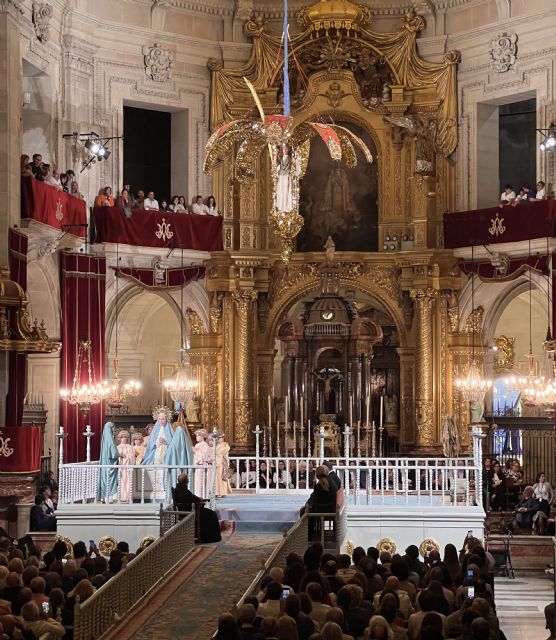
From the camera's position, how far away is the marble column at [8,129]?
24.1 m

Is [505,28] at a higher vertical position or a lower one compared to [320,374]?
higher

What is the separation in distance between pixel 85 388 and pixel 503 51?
11359 mm

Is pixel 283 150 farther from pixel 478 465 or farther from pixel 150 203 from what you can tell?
pixel 150 203

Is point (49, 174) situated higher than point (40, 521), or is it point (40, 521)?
point (49, 174)

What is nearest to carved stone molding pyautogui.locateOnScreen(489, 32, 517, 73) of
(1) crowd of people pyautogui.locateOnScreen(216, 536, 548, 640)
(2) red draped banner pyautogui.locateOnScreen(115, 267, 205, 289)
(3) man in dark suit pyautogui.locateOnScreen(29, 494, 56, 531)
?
(2) red draped banner pyautogui.locateOnScreen(115, 267, 205, 289)

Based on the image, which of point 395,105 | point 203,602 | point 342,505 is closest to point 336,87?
point 395,105

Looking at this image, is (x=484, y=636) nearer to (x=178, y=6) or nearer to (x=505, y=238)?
(x=505, y=238)

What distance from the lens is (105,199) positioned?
94.3ft

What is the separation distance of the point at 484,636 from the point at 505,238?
59.4 ft

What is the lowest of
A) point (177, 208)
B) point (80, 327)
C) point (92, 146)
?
point (80, 327)

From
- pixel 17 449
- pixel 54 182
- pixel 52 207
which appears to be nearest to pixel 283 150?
pixel 52 207

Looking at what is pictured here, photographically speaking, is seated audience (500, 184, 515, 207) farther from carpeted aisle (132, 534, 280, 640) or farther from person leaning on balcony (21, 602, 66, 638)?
person leaning on balcony (21, 602, 66, 638)

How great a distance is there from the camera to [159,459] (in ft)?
75.1

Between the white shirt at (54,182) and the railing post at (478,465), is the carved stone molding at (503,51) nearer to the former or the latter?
the white shirt at (54,182)
